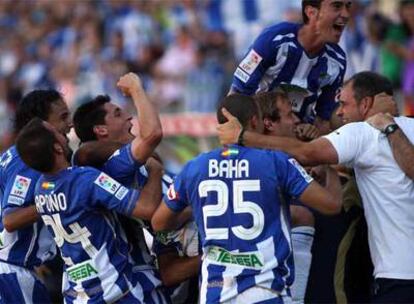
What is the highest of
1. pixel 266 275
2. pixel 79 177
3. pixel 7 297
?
pixel 79 177

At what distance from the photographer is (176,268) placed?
8.15 m

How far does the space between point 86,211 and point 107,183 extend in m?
0.23

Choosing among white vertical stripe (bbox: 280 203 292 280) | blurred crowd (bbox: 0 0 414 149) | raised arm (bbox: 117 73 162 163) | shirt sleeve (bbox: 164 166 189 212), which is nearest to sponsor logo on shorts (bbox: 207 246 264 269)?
white vertical stripe (bbox: 280 203 292 280)

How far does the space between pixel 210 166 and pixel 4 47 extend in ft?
51.0

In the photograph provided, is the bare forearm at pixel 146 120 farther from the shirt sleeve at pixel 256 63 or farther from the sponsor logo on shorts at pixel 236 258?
the shirt sleeve at pixel 256 63

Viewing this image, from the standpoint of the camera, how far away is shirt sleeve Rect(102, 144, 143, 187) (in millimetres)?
7758

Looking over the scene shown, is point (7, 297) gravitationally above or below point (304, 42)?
below

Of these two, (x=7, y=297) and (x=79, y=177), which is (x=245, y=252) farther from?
(x=7, y=297)

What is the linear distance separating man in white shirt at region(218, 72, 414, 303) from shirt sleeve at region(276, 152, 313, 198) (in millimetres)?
303

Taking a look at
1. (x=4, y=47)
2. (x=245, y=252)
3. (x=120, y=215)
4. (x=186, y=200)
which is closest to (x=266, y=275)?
(x=245, y=252)

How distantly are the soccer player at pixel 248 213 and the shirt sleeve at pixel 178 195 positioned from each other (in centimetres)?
4

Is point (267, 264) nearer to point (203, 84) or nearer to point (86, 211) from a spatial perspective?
point (86, 211)

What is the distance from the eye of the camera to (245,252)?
7.00 m

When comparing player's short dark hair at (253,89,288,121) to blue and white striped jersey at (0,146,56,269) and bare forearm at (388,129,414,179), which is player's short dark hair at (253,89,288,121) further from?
blue and white striped jersey at (0,146,56,269)
